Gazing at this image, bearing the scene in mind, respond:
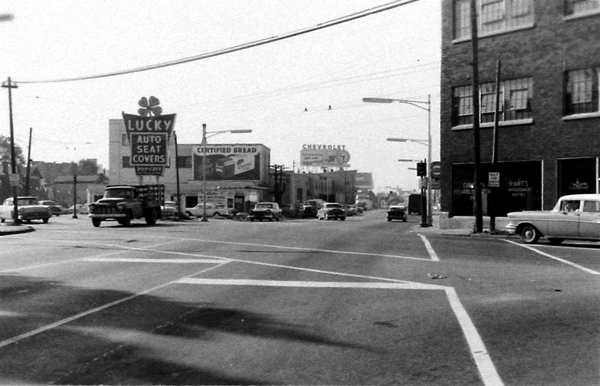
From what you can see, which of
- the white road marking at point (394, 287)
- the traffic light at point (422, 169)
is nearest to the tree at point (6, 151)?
the traffic light at point (422, 169)

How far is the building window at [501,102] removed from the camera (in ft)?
93.9

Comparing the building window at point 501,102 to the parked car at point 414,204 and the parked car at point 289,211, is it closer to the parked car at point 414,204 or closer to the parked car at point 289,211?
the parked car at point 289,211

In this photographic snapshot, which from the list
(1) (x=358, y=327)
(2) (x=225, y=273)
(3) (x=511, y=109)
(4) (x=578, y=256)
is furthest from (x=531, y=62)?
(1) (x=358, y=327)

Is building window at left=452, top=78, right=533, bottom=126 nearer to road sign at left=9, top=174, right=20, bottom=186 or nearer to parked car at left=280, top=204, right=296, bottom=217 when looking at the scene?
road sign at left=9, top=174, right=20, bottom=186

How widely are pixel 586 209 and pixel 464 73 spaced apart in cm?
1273

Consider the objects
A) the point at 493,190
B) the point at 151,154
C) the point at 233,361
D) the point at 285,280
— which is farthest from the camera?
the point at 151,154

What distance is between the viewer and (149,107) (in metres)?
43.4

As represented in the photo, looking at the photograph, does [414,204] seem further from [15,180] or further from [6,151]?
[6,151]

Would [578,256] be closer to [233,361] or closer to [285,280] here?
[285,280]

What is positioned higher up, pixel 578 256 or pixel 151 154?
pixel 151 154

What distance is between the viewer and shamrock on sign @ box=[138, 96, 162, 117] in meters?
43.3

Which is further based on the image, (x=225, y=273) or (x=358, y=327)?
(x=225, y=273)

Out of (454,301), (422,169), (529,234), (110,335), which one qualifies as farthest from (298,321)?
(422,169)

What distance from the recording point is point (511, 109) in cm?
2912
